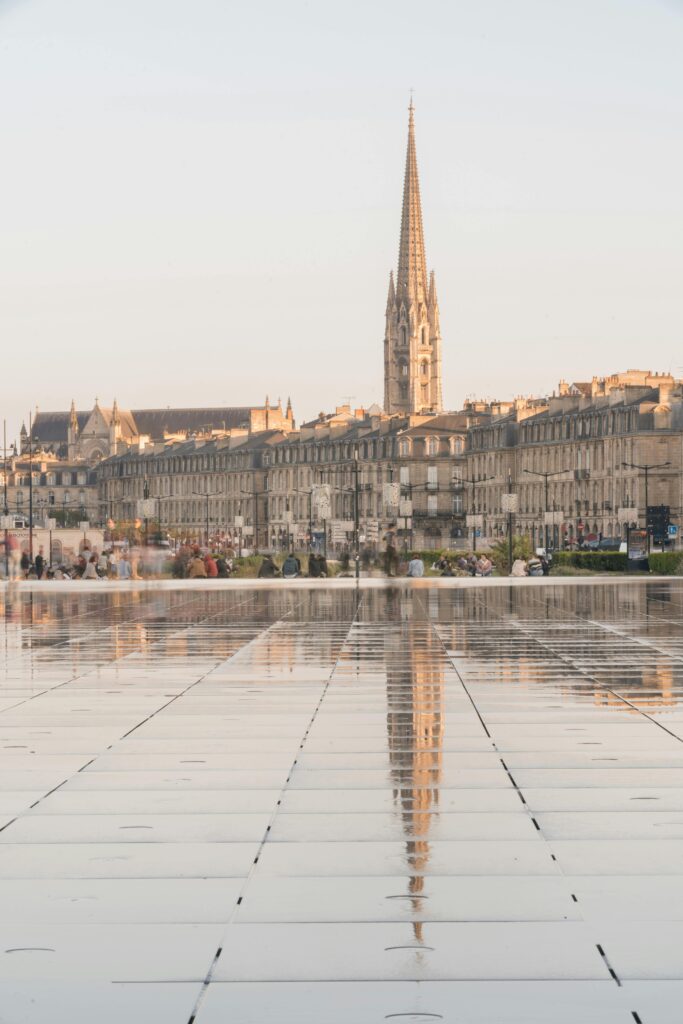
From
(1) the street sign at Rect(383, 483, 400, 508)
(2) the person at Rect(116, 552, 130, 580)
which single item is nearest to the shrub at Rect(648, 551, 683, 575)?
(1) the street sign at Rect(383, 483, 400, 508)

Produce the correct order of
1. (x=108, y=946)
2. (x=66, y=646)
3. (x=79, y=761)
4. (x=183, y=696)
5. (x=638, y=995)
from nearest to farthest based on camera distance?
(x=638, y=995), (x=108, y=946), (x=79, y=761), (x=183, y=696), (x=66, y=646)

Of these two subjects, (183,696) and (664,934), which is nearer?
(664,934)

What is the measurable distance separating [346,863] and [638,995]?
2746 millimetres

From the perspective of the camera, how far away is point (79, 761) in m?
13.9

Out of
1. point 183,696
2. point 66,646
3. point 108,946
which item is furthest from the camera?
point 66,646

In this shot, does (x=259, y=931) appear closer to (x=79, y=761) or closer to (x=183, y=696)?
(x=79, y=761)

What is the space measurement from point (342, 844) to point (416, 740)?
4.61 meters

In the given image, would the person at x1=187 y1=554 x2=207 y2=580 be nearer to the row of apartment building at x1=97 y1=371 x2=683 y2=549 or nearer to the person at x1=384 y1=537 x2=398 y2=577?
the person at x1=384 y1=537 x2=398 y2=577

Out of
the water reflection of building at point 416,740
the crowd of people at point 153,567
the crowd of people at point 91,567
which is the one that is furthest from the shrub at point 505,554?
the water reflection of building at point 416,740

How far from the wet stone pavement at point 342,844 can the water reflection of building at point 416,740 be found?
43mm

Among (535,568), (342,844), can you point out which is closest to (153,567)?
(535,568)

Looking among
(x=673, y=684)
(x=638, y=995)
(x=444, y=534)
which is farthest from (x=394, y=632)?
(x=444, y=534)

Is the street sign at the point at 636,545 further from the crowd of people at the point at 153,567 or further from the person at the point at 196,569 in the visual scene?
the person at the point at 196,569

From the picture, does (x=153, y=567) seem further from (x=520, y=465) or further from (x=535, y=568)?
(x=520, y=465)
